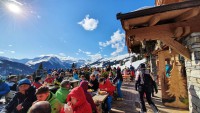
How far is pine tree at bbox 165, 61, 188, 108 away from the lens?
23.7ft

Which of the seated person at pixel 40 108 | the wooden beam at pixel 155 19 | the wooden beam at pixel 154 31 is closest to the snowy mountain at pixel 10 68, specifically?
the wooden beam at pixel 154 31

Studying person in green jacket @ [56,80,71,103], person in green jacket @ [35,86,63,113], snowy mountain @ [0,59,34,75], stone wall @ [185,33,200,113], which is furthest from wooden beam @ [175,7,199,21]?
snowy mountain @ [0,59,34,75]

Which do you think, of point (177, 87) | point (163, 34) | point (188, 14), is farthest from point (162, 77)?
point (188, 14)

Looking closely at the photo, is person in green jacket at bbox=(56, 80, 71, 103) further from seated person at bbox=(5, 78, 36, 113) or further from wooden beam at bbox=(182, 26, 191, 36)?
wooden beam at bbox=(182, 26, 191, 36)

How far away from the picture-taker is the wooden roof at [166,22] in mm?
3984

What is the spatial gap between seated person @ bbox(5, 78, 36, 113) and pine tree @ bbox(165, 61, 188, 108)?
231 inches

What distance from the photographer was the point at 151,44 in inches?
483

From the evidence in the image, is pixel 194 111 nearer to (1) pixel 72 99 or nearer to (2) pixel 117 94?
(1) pixel 72 99

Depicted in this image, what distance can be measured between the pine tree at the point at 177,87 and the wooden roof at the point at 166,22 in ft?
10.3

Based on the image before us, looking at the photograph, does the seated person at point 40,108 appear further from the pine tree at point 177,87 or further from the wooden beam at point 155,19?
the pine tree at point 177,87

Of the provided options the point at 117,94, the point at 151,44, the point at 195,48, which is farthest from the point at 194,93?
the point at 151,44

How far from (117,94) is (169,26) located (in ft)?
18.9

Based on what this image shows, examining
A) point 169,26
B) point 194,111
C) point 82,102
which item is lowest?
point 194,111

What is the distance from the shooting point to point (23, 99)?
4.50 metres
